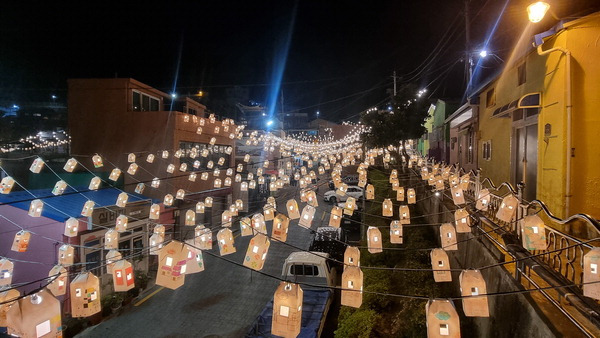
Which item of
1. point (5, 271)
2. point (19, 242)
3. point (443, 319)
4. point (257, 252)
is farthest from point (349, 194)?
point (443, 319)

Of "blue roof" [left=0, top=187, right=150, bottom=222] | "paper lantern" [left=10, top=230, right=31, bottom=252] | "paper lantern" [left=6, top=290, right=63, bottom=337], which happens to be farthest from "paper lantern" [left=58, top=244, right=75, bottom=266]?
"paper lantern" [left=6, top=290, right=63, bottom=337]

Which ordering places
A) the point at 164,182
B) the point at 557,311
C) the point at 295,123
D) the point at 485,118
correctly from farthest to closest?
the point at 295,123 → the point at 164,182 → the point at 485,118 → the point at 557,311

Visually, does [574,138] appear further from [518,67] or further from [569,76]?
[518,67]

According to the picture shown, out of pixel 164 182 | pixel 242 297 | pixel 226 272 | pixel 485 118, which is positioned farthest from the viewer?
pixel 164 182

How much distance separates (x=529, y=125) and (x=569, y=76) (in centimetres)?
310

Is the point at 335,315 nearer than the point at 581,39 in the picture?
No

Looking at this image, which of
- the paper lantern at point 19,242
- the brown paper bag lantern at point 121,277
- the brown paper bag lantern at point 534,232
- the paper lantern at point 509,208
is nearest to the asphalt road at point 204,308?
the paper lantern at point 19,242

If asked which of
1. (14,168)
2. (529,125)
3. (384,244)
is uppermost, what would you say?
(529,125)

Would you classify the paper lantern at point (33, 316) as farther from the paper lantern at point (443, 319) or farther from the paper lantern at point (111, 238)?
the paper lantern at point (443, 319)

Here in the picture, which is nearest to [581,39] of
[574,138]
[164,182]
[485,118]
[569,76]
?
[569,76]

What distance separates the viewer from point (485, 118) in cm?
1582

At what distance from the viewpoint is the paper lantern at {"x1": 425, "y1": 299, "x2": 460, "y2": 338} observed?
4645 mm

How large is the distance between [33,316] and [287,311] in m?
3.93

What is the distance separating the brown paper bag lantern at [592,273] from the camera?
12.9 feet
